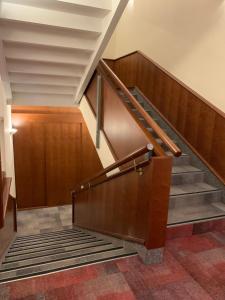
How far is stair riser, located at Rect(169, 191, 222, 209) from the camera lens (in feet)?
8.56

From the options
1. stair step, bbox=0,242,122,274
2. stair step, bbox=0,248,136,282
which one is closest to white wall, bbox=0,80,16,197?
stair step, bbox=0,242,122,274

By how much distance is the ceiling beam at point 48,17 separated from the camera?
7.27 ft

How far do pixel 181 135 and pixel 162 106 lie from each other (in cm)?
75

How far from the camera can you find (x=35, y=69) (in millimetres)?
3186

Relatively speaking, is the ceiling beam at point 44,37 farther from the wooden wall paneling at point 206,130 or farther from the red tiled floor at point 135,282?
the red tiled floor at point 135,282

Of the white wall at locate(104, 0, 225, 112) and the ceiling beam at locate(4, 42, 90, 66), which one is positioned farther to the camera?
the white wall at locate(104, 0, 225, 112)

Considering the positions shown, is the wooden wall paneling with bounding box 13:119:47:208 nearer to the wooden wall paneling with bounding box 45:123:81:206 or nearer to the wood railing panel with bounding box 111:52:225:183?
the wooden wall paneling with bounding box 45:123:81:206

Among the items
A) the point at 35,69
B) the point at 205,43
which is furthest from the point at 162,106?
the point at 35,69

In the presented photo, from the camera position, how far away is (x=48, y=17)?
7.71 ft

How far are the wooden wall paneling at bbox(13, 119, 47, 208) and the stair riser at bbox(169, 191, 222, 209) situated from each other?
4269mm

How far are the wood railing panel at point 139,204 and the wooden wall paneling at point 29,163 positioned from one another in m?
3.56

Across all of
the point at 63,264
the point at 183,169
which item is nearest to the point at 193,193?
the point at 183,169

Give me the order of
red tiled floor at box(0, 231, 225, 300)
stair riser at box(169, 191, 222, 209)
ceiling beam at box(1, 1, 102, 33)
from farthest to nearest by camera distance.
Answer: stair riser at box(169, 191, 222, 209), ceiling beam at box(1, 1, 102, 33), red tiled floor at box(0, 231, 225, 300)

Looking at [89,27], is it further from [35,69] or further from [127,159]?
[127,159]
